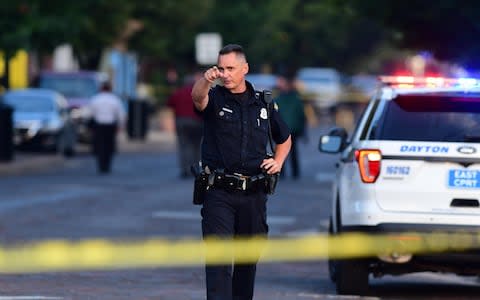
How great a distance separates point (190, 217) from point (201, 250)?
13.1ft

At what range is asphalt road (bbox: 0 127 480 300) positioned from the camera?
521 inches

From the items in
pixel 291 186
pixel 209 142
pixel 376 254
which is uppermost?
pixel 209 142

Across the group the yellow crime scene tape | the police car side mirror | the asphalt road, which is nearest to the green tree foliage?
the asphalt road

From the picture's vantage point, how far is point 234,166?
10.1 meters

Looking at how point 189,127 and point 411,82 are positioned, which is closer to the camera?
point 411,82

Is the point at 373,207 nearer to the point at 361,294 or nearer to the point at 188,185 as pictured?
the point at 361,294

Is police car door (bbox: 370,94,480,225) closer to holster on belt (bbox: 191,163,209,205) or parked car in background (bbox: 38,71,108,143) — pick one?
holster on belt (bbox: 191,163,209,205)

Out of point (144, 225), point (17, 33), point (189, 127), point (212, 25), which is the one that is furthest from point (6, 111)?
point (212, 25)

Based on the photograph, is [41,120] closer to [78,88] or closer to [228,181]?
[78,88]

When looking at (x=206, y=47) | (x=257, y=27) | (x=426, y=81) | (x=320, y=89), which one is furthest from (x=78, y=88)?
(x=320, y=89)

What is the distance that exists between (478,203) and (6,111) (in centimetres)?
2066

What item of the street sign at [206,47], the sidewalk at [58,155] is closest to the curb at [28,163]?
the sidewalk at [58,155]

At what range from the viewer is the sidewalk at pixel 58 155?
106 feet

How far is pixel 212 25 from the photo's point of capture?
64812 mm
